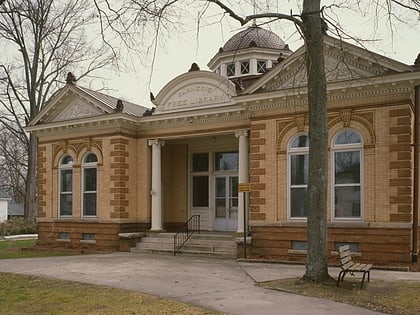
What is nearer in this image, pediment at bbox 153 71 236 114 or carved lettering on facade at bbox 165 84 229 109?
pediment at bbox 153 71 236 114

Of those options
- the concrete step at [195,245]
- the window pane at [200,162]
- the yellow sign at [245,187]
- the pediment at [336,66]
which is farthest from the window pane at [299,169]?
the window pane at [200,162]

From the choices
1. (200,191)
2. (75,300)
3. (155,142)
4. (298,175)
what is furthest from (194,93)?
(75,300)

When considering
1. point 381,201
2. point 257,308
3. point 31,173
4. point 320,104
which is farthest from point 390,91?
point 31,173

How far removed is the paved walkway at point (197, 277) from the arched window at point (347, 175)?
6.75 feet

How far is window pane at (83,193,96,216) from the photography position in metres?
21.0

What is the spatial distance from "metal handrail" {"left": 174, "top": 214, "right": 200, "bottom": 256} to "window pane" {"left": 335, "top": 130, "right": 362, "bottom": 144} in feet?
22.1

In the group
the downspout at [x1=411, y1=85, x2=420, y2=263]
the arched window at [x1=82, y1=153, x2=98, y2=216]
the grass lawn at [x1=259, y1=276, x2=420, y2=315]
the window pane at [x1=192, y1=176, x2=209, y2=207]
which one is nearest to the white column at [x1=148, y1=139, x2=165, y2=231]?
the window pane at [x1=192, y1=176, x2=209, y2=207]

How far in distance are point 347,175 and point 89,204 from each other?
Result: 10589 mm

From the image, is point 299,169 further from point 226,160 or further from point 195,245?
point 226,160

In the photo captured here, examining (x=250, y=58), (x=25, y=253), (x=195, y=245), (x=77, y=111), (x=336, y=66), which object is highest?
(x=250, y=58)

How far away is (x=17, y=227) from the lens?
3306cm

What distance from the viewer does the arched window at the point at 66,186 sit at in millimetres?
21797

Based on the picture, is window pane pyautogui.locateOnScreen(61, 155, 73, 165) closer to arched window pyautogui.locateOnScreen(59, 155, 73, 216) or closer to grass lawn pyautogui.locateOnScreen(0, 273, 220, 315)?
arched window pyautogui.locateOnScreen(59, 155, 73, 216)

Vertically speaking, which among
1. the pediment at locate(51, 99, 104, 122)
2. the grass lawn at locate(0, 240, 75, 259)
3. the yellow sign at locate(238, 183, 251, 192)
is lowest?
the grass lawn at locate(0, 240, 75, 259)
